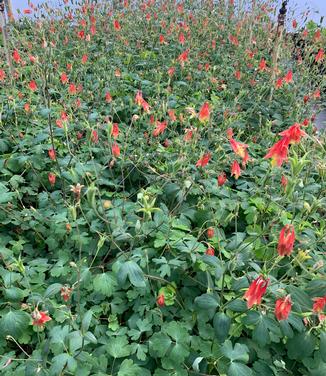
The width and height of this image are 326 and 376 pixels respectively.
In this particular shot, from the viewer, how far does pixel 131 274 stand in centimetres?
141

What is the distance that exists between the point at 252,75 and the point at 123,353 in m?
2.53


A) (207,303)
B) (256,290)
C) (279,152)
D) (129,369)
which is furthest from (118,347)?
(279,152)

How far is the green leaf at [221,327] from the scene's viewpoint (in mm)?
1323

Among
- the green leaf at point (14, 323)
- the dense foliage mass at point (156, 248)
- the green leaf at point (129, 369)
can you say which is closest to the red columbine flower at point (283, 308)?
the dense foliage mass at point (156, 248)

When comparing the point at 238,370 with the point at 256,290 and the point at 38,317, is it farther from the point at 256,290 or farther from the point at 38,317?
the point at 38,317

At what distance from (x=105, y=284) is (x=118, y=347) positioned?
0.72ft

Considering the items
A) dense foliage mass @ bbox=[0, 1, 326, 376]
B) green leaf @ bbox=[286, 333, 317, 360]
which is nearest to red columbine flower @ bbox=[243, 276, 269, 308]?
dense foliage mass @ bbox=[0, 1, 326, 376]

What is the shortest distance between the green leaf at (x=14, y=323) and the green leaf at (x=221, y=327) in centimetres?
64

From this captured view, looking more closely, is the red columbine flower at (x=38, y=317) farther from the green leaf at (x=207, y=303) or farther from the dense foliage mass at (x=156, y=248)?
the green leaf at (x=207, y=303)

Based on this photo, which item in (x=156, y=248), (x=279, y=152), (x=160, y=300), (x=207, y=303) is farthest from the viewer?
(x=156, y=248)

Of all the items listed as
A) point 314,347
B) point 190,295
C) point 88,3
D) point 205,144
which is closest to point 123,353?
point 190,295

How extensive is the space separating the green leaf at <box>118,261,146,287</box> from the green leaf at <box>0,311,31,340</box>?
358mm

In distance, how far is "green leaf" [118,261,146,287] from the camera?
1.40m

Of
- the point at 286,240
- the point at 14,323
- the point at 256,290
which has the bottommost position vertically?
the point at 14,323
